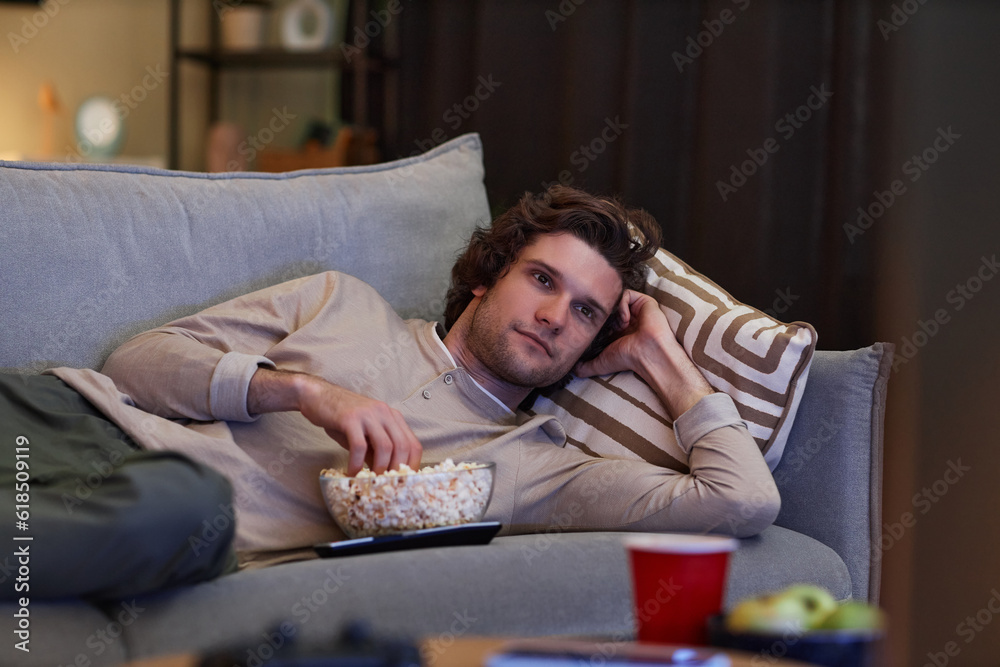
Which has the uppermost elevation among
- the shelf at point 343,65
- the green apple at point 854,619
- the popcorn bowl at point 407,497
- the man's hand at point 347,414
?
the shelf at point 343,65

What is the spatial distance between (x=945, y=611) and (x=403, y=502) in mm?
1429

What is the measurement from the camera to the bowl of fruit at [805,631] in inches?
26.6

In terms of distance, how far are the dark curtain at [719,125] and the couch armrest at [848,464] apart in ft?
2.67

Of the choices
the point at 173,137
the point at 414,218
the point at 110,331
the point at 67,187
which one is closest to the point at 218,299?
the point at 110,331

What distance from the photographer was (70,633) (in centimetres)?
93

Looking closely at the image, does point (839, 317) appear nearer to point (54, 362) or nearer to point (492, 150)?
point (492, 150)

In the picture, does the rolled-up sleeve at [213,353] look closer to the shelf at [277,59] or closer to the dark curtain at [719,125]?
the dark curtain at [719,125]

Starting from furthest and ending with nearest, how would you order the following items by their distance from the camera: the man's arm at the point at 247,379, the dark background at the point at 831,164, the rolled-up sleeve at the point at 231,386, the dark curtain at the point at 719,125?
1. the dark curtain at the point at 719,125
2. the dark background at the point at 831,164
3. the rolled-up sleeve at the point at 231,386
4. the man's arm at the point at 247,379

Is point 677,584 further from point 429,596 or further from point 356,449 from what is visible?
point 356,449

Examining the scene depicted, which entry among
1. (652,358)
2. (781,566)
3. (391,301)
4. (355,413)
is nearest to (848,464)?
(781,566)

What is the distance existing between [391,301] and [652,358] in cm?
54

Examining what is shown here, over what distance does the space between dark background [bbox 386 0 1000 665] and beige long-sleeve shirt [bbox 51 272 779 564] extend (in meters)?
0.83

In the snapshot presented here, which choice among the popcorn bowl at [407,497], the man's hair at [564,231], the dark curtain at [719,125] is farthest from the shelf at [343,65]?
the popcorn bowl at [407,497]

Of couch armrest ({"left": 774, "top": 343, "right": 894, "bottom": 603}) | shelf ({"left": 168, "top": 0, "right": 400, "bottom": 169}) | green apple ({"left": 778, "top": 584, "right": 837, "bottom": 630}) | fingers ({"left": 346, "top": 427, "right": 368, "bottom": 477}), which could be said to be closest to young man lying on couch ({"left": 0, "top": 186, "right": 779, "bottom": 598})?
fingers ({"left": 346, "top": 427, "right": 368, "bottom": 477})
